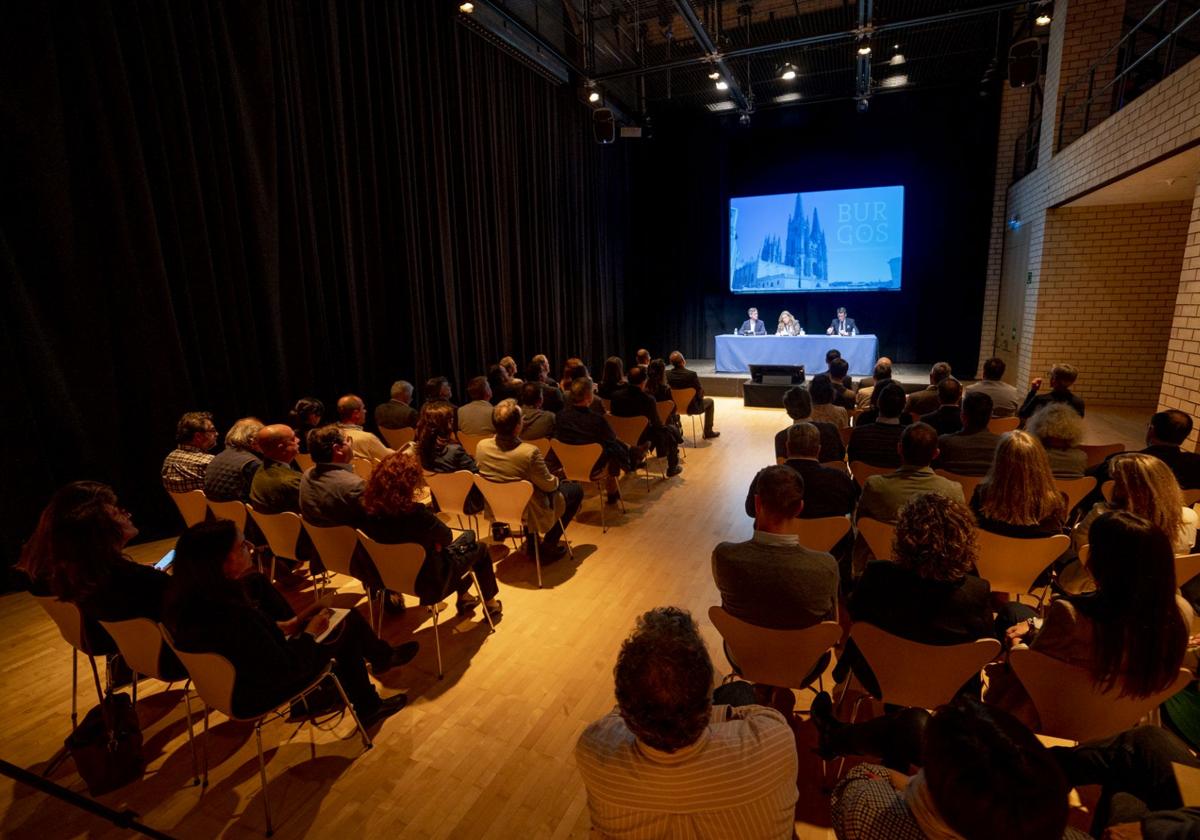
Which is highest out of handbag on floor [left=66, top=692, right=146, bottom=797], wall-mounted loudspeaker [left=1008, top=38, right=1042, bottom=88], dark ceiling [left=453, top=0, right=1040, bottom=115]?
dark ceiling [left=453, top=0, right=1040, bottom=115]

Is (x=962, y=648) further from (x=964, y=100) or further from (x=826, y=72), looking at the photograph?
(x=964, y=100)

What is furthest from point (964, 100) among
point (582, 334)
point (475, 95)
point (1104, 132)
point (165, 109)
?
point (165, 109)

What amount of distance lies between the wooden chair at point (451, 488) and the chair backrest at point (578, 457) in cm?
89

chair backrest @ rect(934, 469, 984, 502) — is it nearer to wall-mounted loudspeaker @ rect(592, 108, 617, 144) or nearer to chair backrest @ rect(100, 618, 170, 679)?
A: chair backrest @ rect(100, 618, 170, 679)

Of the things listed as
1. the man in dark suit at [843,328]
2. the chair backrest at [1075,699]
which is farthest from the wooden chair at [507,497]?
the man in dark suit at [843,328]

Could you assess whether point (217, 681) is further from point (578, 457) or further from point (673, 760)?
point (578, 457)

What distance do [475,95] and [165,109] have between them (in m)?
4.30

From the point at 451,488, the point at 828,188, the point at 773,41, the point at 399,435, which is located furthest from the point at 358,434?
the point at 828,188

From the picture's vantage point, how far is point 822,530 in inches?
118

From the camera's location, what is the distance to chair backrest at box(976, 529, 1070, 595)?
255 centimetres

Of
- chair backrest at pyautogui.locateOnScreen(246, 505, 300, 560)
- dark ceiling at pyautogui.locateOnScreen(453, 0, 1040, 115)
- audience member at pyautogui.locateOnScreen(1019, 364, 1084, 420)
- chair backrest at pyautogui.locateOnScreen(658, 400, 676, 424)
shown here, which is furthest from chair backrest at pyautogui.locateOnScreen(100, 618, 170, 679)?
dark ceiling at pyautogui.locateOnScreen(453, 0, 1040, 115)

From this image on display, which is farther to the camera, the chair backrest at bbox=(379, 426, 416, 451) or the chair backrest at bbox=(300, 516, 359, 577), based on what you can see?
the chair backrest at bbox=(379, 426, 416, 451)

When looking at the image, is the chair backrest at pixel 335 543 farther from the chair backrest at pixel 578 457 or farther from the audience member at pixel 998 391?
the audience member at pixel 998 391

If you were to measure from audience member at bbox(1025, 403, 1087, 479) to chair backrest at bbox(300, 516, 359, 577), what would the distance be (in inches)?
150
